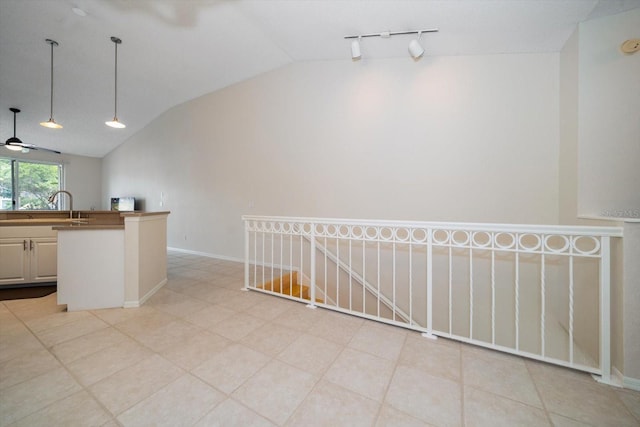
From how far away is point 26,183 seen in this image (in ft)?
22.8

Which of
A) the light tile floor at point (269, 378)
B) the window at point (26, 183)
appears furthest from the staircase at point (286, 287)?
the window at point (26, 183)

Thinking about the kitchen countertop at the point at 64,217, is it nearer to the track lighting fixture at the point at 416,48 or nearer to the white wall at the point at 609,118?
the track lighting fixture at the point at 416,48

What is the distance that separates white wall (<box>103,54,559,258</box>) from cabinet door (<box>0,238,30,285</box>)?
7.99ft

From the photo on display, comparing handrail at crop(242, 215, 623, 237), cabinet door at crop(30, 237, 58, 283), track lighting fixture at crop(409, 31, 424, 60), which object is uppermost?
track lighting fixture at crop(409, 31, 424, 60)

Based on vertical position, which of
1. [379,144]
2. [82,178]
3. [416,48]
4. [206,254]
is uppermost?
[416,48]

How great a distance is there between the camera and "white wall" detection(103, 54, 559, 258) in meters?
2.63

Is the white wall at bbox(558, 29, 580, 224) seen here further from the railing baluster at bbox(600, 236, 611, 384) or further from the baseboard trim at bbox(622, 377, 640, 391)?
the baseboard trim at bbox(622, 377, 640, 391)

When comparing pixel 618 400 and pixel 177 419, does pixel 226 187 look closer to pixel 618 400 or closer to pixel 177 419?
pixel 177 419

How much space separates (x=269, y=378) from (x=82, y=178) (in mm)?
10546

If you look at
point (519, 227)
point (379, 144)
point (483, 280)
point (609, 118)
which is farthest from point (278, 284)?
point (609, 118)

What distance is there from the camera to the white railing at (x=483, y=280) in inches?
63.9

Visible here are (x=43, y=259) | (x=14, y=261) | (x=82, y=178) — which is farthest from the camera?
(x=82, y=178)

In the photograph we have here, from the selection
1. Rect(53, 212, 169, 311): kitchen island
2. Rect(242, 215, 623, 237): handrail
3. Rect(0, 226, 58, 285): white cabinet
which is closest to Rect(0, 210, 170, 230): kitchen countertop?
Rect(0, 226, 58, 285): white cabinet

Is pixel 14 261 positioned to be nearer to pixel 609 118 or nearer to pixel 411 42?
pixel 411 42
